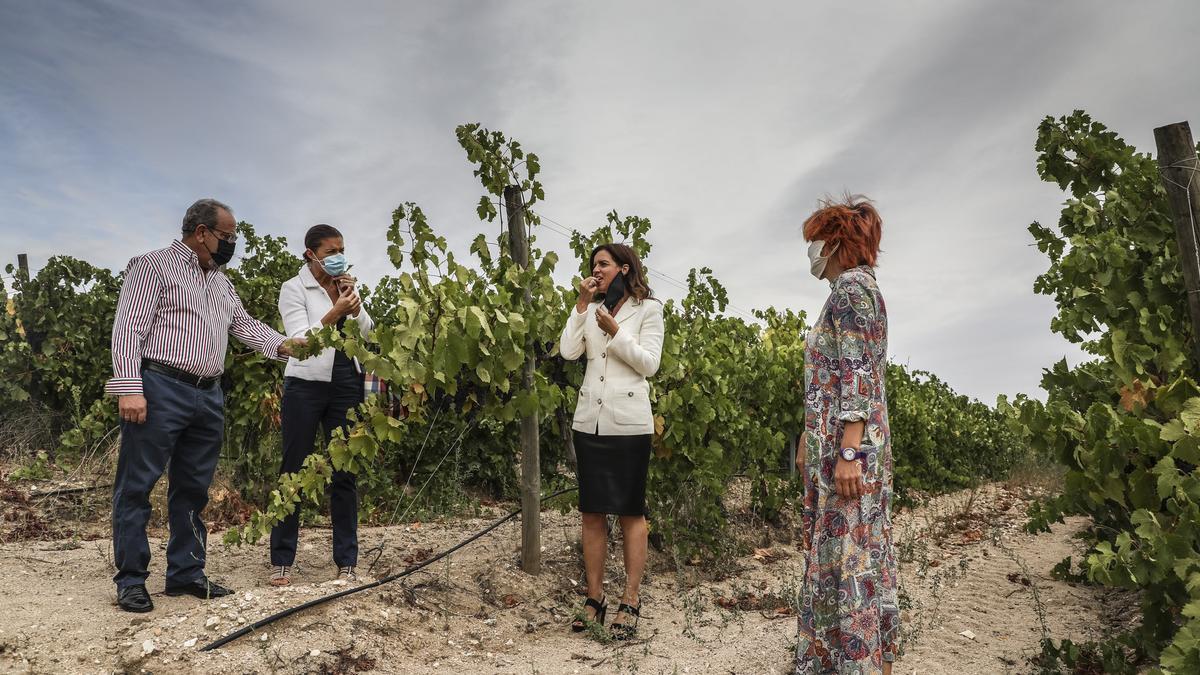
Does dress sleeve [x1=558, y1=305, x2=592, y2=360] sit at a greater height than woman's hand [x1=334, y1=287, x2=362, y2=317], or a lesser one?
lesser

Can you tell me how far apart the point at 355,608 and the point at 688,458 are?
8.65ft

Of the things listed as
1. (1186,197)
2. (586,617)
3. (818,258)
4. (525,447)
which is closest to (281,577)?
(525,447)

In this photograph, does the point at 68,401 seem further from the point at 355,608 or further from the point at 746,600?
the point at 746,600

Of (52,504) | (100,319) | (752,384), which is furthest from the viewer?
(100,319)

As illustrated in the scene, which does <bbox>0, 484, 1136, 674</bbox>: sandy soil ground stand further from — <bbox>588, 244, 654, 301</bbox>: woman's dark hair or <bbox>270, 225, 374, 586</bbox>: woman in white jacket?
<bbox>588, 244, 654, 301</bbox>: woman's dark hair

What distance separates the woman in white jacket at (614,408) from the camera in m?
4.16

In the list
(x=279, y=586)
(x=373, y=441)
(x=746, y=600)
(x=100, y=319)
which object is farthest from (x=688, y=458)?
(x=100, y=319)

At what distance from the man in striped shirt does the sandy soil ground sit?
297 mm

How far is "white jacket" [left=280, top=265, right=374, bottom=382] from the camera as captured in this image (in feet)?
14.9

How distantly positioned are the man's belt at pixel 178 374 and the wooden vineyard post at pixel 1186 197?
15.8 ft

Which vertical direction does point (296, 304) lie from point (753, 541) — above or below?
above

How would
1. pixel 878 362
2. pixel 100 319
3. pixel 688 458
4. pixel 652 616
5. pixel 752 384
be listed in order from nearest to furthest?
pixel 878 362
pixel 652 616
pixel 688 458
pixel 752 384
pixel 100 319

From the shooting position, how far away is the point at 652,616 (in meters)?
4.95

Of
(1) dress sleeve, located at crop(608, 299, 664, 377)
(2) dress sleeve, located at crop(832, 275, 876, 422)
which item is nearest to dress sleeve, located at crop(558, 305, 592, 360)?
(1) dress sleeve, located at crop(608, 299, 664, 377)
